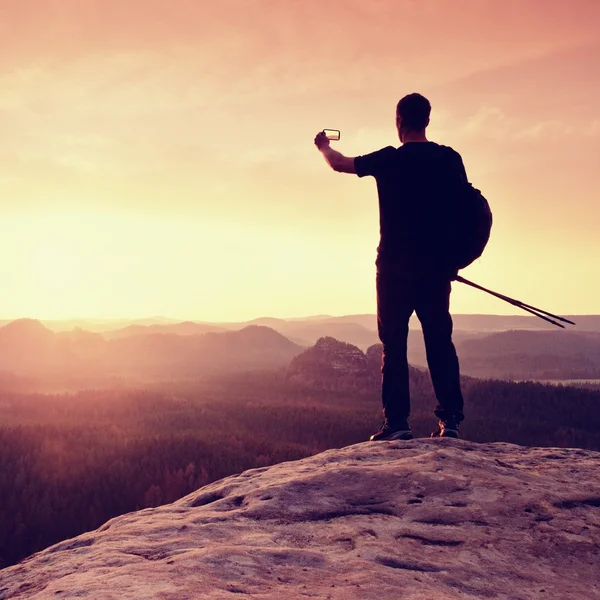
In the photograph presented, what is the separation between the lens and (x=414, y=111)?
5.26m

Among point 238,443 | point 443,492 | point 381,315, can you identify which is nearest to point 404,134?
point 381,315

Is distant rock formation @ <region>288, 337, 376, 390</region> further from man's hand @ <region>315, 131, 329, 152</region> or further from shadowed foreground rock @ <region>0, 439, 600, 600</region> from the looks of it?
shadowed foreground rock @ <region>0, 439, 600, 600</region>

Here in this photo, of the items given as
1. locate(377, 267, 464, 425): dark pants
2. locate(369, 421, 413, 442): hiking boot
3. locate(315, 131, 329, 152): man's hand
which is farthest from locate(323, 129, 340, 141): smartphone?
locate(369, 421, 413, 442): hiking boot

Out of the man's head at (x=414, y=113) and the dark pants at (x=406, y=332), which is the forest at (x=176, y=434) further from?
the man's head at (x=414, y=113)

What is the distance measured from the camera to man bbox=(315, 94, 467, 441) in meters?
5.13

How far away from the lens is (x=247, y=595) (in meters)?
2.22

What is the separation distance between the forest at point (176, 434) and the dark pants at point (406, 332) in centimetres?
339

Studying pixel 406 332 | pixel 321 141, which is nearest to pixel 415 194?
pixel 321 141

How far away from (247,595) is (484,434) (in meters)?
10.3

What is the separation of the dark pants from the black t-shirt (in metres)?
0.19

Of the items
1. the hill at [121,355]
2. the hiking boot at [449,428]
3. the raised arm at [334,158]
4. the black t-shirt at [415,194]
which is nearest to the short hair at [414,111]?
the black t-shirt at [415,194]

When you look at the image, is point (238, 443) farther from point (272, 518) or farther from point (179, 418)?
point (272, 518)

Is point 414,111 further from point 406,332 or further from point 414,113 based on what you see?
point 406,332

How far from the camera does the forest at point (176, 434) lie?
6.73 meters
